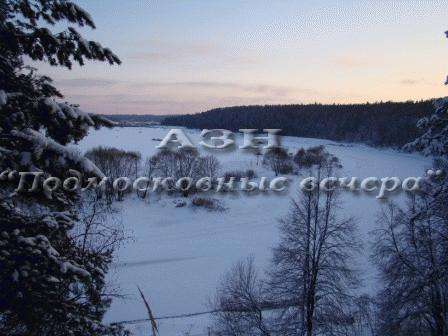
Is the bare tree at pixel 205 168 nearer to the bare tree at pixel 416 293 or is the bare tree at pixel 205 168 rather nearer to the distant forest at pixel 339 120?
the bare tree at pixel 416 293

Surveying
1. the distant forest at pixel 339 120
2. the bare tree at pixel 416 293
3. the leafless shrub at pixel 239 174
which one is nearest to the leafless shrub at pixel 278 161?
the leafless shrub at pixel 239 174

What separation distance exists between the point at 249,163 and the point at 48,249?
63.1m

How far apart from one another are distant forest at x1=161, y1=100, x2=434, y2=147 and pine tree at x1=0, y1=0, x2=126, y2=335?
10356cm

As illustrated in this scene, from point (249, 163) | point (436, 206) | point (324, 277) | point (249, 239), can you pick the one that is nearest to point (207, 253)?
point (249, 239)

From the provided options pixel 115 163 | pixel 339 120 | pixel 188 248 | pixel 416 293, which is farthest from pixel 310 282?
pixel 339 120

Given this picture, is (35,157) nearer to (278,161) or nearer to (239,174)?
(239,174)

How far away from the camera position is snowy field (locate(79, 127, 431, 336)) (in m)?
→ 22.4

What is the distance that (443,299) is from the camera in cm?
1427

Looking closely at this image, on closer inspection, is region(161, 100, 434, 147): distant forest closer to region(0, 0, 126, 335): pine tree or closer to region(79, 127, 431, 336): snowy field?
region(79, 127, 431, 336): snowy field

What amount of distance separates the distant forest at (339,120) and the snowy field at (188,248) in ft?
210

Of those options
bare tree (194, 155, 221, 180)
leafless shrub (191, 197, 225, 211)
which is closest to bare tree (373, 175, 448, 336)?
leafless shrub (191, 197, 225, 211)

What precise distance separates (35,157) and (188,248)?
29.7 meters

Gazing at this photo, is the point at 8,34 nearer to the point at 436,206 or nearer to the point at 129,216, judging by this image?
the point at 436,206

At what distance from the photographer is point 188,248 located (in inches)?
1296
